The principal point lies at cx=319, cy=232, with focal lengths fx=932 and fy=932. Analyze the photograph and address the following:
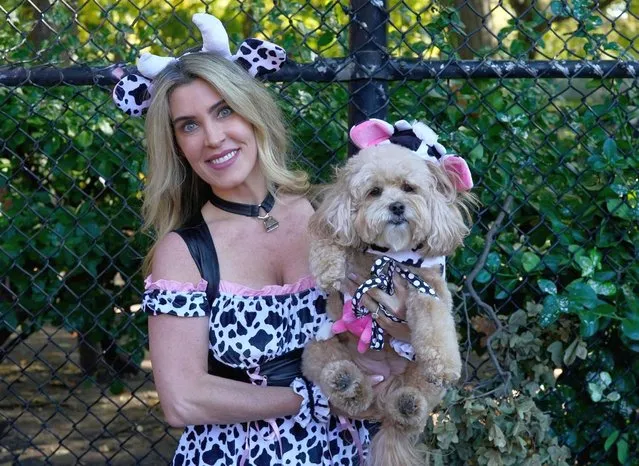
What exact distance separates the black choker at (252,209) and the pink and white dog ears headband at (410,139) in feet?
1.14

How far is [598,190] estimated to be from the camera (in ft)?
11.8

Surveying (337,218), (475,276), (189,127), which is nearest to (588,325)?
(475,276)

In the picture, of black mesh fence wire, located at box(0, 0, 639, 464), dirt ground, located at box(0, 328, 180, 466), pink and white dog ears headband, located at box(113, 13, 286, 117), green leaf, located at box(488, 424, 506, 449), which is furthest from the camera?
dirt ground, located at box(0, 328, 180, 466)

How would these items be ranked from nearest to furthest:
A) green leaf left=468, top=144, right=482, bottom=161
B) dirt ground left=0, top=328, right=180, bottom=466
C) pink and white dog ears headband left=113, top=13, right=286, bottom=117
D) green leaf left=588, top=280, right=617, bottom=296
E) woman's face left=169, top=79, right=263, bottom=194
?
woman's face left=169, top=79, right=263, bottom=194 < pink and white dog ears headband left=113, top=13, right=286, bottom=117 < green leaf left=588, top=280, right=617, bottom=296 < green leaf left=468, top=144, right=482, bottom=161 < dirt ground left=0, top=328, right=180, bottom=466

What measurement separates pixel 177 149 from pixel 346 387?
89cm

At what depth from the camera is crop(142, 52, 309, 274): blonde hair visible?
8.82ft

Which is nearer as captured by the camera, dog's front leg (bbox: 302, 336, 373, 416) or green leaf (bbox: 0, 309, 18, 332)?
dog's front leg (bbox: 302, 336, 373, 416)

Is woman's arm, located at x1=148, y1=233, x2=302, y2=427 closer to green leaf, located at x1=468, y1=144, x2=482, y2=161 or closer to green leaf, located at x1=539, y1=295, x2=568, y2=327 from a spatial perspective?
green leaf, located at x1=539, y1=295, x2=568, y2=327

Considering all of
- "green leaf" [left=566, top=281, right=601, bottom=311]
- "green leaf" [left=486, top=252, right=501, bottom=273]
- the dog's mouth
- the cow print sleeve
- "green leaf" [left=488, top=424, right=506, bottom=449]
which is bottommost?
"green leaf" [left=488, top=424, right=506, bottom=449]

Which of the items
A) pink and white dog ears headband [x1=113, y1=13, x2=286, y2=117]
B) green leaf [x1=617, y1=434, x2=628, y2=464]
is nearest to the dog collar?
pink and white dog ears headband [x1=113, y1=13, x2=286, y2=117]

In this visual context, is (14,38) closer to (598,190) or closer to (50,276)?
(50,276)

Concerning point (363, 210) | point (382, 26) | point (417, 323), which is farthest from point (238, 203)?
point (382, 26)

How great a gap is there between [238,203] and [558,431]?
174 cm

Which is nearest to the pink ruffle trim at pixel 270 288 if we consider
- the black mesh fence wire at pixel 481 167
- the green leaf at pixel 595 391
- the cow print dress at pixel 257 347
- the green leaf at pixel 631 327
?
the cow print dress at pixel 257 347
